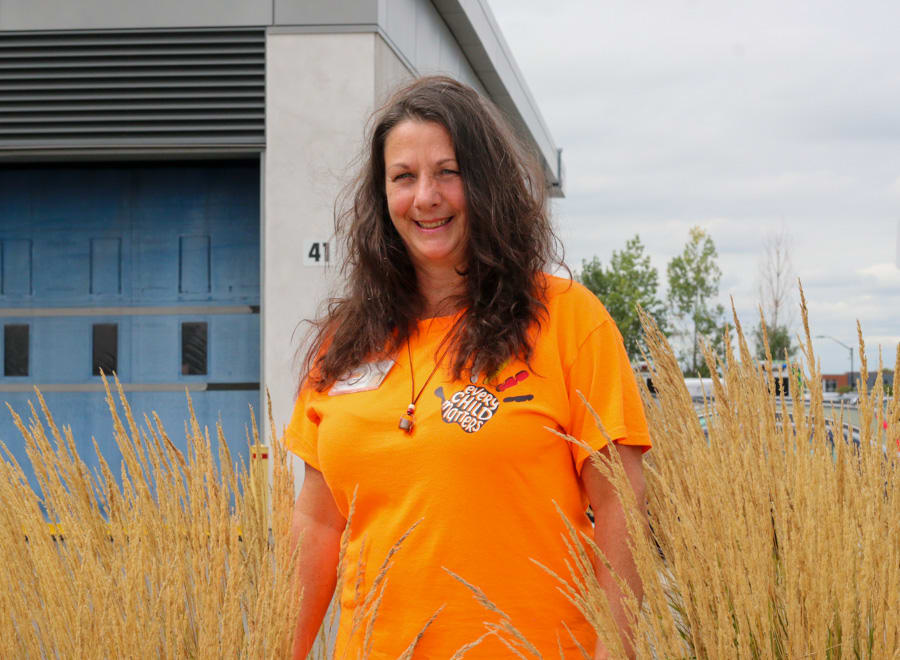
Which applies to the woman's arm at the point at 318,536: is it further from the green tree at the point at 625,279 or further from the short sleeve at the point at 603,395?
the green tree at the point at 625,279

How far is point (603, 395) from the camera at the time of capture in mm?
1535

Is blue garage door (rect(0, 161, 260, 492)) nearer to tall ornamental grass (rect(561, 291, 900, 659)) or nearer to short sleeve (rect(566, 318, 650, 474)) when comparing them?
short sleeve (rect(566, 318, 650, 474))

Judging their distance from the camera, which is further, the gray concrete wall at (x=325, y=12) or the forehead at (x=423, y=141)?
the gray concrete wall at (x=325, y=12)

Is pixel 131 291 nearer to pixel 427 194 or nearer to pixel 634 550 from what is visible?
pixel 427 194

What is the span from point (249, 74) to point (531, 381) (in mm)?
5369

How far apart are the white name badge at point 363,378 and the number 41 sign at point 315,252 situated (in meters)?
4.56

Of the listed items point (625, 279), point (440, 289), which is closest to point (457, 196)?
point (440, 289)

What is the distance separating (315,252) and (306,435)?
180 inches

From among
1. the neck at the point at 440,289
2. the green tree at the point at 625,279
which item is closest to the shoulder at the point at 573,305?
the neck at the point at 440,289

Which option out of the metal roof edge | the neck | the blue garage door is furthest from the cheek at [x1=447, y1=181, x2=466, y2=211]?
the blue garage door

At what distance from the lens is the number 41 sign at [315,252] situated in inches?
247

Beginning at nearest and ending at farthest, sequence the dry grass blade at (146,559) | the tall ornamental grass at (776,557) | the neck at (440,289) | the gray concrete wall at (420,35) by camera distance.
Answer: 1. the tall ornamental grass at (776,557)
2. the dry grass blade at (146,559)
3. the neck at (440,289)
4. the gray concrete wall at (420,35)

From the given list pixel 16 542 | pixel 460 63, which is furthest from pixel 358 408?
pixel 460 63

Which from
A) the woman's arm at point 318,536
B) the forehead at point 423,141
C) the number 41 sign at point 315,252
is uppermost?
the number 41 sign at point 315,252
